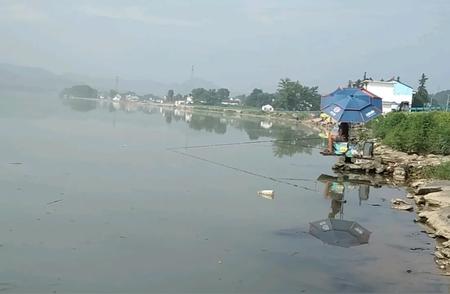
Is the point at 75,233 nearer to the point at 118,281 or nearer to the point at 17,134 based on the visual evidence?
the point at 118,281

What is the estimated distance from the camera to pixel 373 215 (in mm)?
11734

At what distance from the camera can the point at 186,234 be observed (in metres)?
9.21

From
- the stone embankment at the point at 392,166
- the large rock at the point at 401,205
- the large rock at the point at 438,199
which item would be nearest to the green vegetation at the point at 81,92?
the stone embankment at the point at 392,166

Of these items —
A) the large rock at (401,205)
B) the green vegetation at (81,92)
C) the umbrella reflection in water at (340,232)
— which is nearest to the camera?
the umbrella reflection in water at (340,232)

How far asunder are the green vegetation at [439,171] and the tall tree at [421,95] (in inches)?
1707

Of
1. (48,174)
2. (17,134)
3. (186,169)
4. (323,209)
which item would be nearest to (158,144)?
(17,134)

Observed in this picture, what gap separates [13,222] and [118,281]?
3.48 meters

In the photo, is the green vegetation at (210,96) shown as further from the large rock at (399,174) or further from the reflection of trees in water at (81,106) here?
the large rock at (399,174)

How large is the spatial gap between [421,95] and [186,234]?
5969 centimetres

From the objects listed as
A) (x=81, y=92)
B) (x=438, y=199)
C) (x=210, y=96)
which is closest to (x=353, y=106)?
(x=438, y=199)

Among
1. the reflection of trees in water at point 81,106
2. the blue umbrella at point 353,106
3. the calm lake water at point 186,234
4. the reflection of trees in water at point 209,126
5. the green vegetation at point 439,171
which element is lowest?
the calm lake water at point 186,234

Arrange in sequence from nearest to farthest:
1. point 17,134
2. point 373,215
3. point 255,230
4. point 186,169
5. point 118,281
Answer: point 118,281, point 255,230, point 373,215, point 186,169, point 17,134

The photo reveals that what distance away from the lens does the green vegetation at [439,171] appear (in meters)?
15.4

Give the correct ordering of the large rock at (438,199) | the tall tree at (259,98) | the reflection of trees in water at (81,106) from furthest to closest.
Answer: the tall tree at (259,98) < the reflection of trees in water at (81,106) < the large rock at (438,199)
